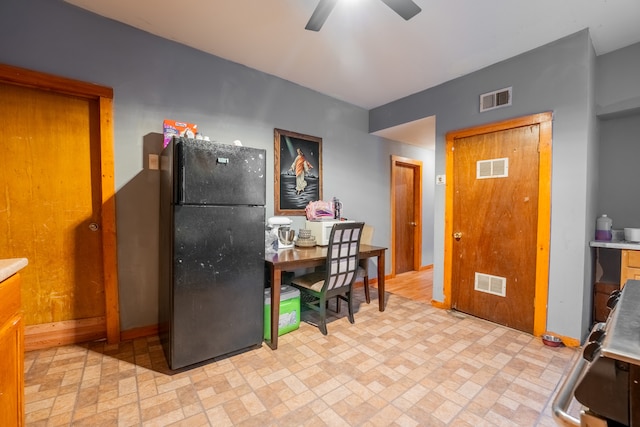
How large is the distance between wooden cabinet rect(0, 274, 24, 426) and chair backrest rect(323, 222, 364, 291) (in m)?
1.91

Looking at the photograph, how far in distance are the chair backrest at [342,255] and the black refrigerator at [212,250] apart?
25.2 inches

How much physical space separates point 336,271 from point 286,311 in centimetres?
61

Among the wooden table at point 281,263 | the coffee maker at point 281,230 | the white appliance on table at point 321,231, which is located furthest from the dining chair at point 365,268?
the coffee maker at point 281,230

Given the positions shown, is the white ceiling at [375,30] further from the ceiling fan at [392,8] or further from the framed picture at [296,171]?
the framed picture at [296,171]

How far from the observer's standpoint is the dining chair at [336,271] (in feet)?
8.21

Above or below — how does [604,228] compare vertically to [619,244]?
above

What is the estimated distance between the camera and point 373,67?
2928mm

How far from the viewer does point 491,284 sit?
111 inches

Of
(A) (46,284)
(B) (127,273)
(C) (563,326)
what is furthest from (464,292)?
(A) (46,284)

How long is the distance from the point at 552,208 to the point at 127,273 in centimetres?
385

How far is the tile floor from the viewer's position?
5.01 feet

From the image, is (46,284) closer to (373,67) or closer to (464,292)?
(373,67)

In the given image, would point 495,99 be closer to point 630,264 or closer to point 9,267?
point 630,264

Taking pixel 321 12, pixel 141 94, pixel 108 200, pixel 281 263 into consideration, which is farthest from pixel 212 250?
pixel 321 12
